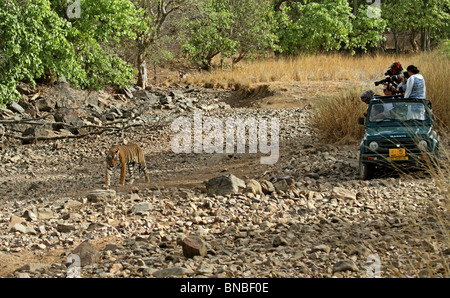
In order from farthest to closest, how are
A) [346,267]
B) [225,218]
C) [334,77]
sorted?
[334,77] → [225,218] → [346,267]

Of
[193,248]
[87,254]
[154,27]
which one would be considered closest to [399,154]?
[193,248]

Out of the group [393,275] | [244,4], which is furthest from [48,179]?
[244,4]

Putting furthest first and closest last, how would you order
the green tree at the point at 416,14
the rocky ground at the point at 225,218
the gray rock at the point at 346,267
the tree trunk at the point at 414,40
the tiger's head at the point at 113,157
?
the tree trunk at the point at 414,40 < the green tree at the point at 416,14 < the tiger's head at the point at 113,157 < the rocky ground at the point at 225,218 < the gray rock at the point at 346,267

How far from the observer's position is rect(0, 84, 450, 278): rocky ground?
552cm

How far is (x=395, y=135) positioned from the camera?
29.5 feet

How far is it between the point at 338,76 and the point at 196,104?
21.6 feet

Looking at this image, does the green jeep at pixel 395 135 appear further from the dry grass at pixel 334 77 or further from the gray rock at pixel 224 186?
the dry grass at pixel 334 77

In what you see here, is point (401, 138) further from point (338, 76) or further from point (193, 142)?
point (338, 76)

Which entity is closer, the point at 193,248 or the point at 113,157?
the point at 193,248

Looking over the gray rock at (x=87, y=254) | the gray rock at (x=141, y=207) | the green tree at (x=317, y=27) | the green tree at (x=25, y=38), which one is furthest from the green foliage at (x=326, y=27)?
the gray rock at (x=87, y=254)

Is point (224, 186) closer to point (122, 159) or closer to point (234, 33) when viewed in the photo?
point (122, 159)

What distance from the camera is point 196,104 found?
2072cm

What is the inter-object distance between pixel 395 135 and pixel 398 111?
781 mm

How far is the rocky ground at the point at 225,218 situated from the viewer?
5523 millimetres
